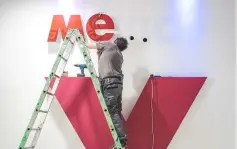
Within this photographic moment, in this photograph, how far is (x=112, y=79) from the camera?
3570 mm

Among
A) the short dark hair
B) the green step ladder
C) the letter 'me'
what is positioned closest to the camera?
the green step ladder

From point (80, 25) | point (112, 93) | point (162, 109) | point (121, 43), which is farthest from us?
point (80, 25)

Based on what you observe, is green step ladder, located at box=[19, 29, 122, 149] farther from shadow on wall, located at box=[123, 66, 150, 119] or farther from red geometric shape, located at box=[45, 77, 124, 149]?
shadow on wall, located at box=[123, 66, 150, 119]

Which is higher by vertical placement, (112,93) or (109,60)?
(109,60)

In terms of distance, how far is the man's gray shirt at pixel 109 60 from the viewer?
3.58 m

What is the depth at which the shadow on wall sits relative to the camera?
404cm

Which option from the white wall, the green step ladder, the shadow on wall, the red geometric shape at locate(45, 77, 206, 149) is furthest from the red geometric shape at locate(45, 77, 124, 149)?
the shadow on wall

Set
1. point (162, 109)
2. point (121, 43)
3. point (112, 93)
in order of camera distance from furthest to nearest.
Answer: point (162, 109) < point (121, 43) < point (112, 93)

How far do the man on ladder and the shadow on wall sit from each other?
0.38 m

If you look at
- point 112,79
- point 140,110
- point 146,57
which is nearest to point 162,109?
point 140,110

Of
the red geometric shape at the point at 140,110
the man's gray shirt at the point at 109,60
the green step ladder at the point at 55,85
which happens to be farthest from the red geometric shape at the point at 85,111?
the man's gray shirt at the point at 109,60

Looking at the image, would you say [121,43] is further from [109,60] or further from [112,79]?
[112,79]

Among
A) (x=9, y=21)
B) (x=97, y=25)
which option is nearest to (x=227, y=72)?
(x=97, y=25)

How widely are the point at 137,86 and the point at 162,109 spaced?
445mm
